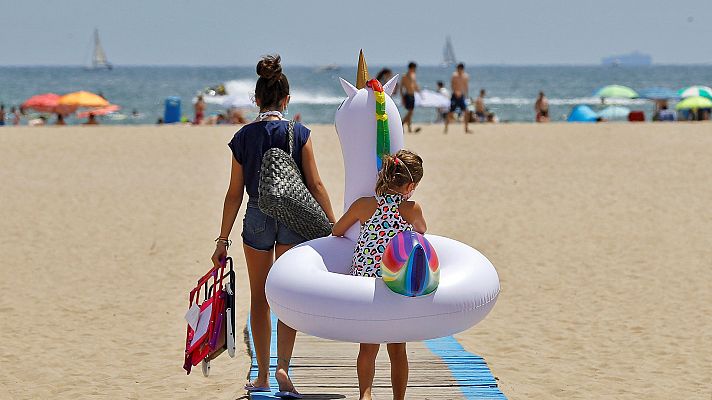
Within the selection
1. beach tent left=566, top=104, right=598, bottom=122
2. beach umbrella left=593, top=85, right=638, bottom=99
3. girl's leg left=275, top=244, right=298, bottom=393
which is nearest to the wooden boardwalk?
girl's leg left=275, top=244, right=298, bottom=393

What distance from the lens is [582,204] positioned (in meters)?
13.4

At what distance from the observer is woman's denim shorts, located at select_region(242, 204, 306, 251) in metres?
4.74

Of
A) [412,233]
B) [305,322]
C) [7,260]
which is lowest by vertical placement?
[7,260]

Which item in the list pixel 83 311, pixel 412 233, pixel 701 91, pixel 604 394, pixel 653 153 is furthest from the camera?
pixel 701 91

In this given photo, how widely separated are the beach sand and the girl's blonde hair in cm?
225

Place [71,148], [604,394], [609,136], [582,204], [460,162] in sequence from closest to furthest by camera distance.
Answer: [604,394], [582,204], [460,162], [71,148], [609,136]

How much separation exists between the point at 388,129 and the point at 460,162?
43.0ft

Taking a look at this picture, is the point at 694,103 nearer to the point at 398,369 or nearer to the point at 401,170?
the point at 398,369

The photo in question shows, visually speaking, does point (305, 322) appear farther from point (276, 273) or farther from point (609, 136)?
point (609, 136)

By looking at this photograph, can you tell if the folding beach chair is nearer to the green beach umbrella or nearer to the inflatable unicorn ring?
the inflatable unicorn ring

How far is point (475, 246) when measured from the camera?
10.8 m

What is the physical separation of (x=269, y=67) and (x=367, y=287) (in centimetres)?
118

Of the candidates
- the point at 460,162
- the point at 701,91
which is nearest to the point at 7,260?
the point at 460,162

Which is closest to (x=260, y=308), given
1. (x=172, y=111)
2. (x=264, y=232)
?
(x=264, y=232)
